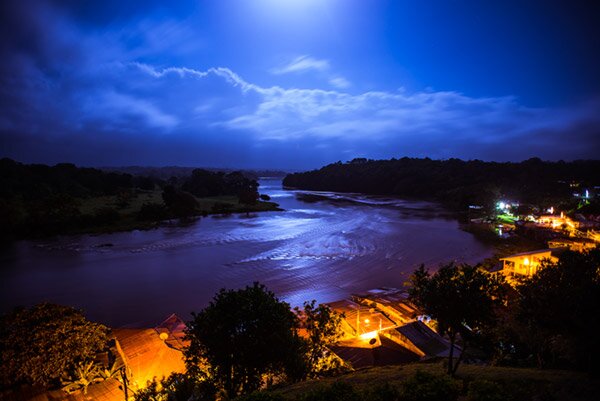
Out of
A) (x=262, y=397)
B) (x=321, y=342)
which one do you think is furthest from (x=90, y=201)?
(x=262, y=397)

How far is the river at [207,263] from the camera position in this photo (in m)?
23.5

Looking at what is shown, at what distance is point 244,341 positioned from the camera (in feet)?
29.1

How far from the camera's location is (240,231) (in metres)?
47.4

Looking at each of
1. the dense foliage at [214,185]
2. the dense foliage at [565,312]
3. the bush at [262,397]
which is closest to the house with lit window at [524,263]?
the dense foliage at [565,312]

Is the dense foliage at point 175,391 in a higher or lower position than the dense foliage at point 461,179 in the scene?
lower

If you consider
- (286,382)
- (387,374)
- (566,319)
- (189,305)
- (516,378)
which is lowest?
(189,305)

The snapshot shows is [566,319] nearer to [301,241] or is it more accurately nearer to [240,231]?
[301,241]

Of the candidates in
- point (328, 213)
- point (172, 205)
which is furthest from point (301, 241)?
point (172, 205)

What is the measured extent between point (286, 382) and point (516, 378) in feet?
22.5

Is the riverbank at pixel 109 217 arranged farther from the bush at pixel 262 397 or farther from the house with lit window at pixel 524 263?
the bush at pixel 262 397

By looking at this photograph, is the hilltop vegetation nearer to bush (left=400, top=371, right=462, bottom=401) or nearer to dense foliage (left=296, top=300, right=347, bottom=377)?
dense foliage (left=296, top=300, right=347, bottom=377)

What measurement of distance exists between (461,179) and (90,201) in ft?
324

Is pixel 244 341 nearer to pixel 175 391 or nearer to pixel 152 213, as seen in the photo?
pixel 175 391

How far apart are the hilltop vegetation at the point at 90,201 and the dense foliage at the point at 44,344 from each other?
40.1 metres
